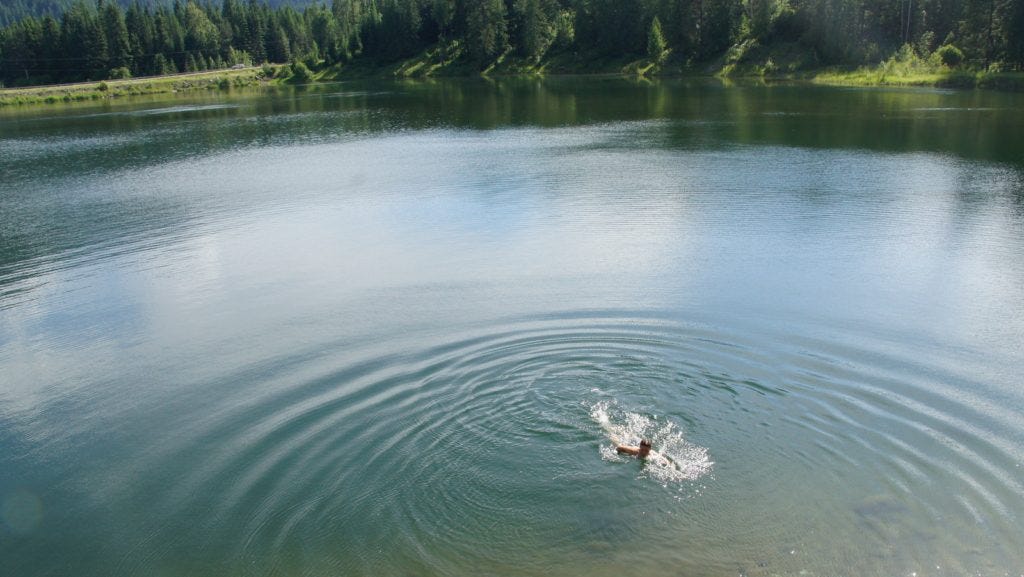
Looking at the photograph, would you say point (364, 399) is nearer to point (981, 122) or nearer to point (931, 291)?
point (931, 291)

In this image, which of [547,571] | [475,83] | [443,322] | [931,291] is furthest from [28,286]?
[475,83]

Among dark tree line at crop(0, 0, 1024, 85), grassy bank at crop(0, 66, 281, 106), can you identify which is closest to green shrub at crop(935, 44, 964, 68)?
dark tree line at crop(0, 0, 1024, 85)

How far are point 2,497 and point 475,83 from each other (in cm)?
10788

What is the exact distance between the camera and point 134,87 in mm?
130125

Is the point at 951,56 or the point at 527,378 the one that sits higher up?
the point at 951,56

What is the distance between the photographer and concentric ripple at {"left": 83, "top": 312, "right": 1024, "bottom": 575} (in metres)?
10.7

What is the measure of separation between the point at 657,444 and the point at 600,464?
4.11ft

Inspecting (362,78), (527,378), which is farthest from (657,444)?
(362,78)

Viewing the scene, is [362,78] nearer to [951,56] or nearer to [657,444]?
[951,56]

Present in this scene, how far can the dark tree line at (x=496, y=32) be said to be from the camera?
85.9 metres

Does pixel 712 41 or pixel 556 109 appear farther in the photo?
pixel 712 41

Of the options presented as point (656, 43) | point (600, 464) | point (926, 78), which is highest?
point (656, 43)

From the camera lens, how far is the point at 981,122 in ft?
156

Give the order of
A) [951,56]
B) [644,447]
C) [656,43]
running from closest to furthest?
[644,447]
[951,56]
[656,43]
